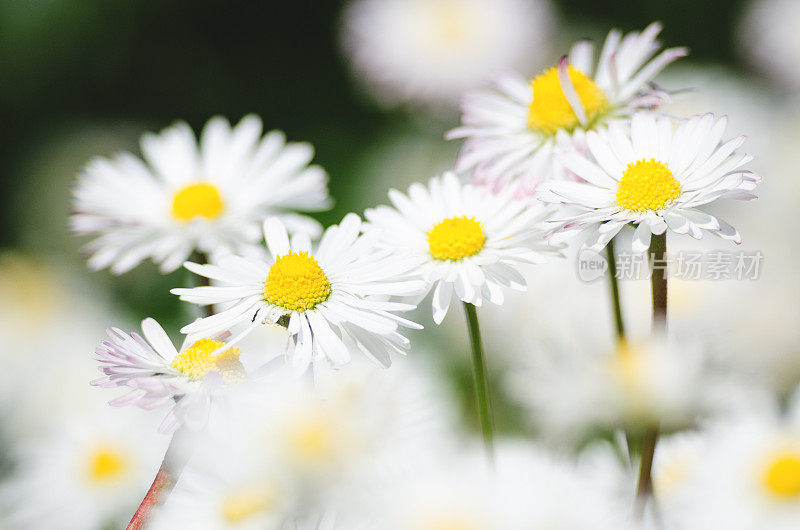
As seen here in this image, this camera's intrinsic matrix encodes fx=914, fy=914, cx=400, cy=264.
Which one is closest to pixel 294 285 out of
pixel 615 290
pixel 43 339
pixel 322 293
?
pixel 322 293

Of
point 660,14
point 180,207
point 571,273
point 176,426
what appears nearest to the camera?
point 176,426

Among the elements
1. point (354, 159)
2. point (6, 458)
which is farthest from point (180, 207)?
point (354, 159)

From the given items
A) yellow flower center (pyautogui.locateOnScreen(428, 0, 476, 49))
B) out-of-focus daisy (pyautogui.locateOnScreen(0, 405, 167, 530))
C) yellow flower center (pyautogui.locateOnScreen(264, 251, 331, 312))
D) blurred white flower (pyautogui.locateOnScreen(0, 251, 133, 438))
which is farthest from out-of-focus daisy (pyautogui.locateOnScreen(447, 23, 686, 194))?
yellow flower center (pyautogui.locateOnScreen(428, 0, 476, 49))

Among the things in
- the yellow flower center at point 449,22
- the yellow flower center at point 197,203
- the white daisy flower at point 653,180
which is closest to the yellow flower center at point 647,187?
the white daisy flower at point 653,180

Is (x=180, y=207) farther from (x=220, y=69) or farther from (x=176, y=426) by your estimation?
(x=220, y=69)

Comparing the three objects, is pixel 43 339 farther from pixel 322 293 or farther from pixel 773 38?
pixel 773 38
